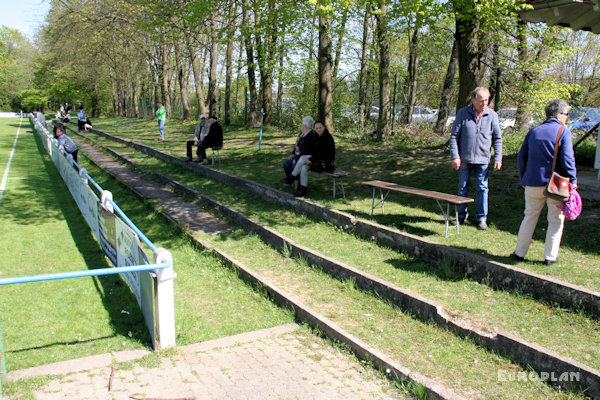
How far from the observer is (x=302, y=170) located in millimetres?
9391

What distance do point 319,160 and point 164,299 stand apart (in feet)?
18.1

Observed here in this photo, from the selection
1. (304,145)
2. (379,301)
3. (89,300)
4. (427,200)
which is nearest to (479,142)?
(427,200)

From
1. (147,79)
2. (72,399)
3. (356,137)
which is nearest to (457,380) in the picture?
(72,399)

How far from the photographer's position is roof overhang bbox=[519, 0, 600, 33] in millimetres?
7683

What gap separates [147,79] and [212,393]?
1825 inches

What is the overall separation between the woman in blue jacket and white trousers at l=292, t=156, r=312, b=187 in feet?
15.6

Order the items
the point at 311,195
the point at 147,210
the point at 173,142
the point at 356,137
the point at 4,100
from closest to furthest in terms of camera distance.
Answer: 1. the point at 311,195
2. the point at 147,210
3. the point at 356,137
4. the point at 173,142
5. the point at 4,100

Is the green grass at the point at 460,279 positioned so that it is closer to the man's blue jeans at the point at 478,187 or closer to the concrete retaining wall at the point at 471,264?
the concrete retaining wall at the point at 471,264

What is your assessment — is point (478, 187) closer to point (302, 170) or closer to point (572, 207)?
point (572, 207)

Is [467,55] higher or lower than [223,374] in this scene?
higher

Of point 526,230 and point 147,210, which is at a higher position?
point 526,230

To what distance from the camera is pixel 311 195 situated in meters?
9.57

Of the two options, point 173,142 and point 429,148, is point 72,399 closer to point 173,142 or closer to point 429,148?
point 429,148

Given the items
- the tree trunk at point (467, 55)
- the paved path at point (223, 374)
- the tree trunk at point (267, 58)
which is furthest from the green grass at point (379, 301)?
the tree trunk at point (267, 58)
